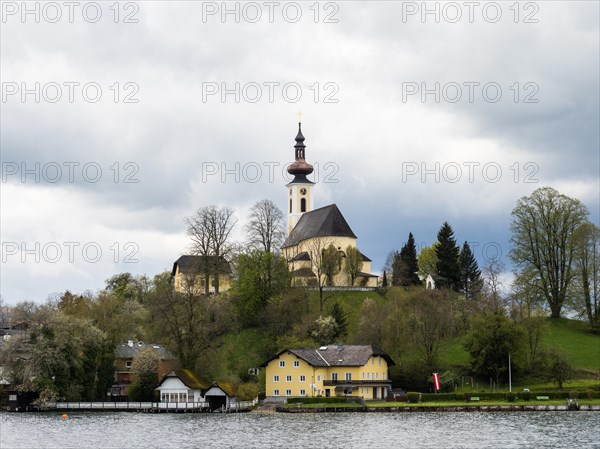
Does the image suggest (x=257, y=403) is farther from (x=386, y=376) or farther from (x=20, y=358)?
(x=20, y=358)

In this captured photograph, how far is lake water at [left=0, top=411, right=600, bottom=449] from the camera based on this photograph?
52.9 metres

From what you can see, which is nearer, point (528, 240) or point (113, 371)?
point (113, 371)

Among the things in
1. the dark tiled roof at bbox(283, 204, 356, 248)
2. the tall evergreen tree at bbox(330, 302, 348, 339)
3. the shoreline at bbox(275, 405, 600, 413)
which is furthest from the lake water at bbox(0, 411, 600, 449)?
the dark tiled roof at bbox(283, 204, 356, 248)

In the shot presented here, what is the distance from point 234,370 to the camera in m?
94.8

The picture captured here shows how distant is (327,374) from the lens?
89.5 meters

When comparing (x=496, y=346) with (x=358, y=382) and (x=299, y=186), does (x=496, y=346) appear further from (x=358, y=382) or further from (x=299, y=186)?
(x=299, y=186)

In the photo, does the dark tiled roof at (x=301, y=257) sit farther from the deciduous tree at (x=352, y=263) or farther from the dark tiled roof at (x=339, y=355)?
the dark tiled roof at (x=339, y=355)

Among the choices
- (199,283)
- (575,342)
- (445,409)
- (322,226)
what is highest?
(322,226)

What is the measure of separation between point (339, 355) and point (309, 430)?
28860mm

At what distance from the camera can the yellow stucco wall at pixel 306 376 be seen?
88375 mm

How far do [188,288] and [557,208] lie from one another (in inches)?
1575

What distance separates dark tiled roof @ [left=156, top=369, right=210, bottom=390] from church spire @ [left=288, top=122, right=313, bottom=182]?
60950mm

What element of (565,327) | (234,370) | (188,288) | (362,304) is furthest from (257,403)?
(565,327)

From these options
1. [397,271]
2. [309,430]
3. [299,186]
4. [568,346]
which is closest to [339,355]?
[568,346]
